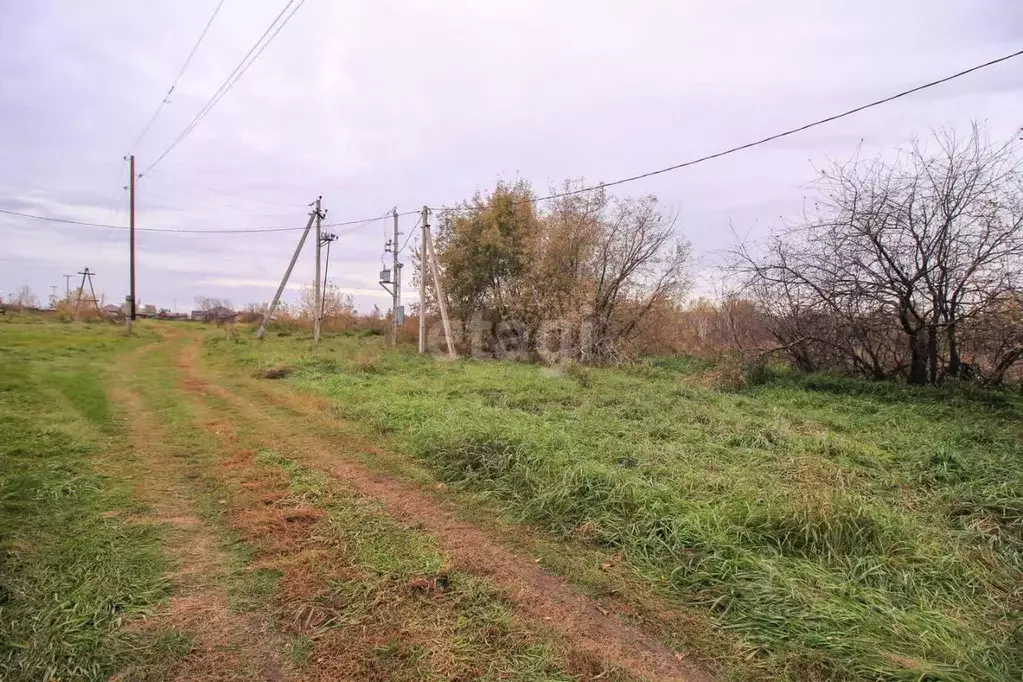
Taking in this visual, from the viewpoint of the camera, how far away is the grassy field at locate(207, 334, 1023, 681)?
2.78m

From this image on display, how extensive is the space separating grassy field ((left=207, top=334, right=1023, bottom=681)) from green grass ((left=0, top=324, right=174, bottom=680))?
8.41 ft

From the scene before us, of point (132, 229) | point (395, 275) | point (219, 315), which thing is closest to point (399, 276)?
point (395, 275)

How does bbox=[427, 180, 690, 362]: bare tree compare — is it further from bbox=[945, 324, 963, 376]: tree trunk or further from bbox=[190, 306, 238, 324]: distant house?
bbox=[190, 306, 238, 324]: distant house

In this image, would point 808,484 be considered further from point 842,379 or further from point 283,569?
point 842,379

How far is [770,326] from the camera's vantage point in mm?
13688

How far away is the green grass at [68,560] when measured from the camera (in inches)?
99.0

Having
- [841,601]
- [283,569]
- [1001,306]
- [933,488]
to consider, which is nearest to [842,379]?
[1001,306]

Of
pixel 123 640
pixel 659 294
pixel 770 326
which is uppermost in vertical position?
pixel 659 294

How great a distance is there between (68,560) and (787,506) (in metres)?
4.83

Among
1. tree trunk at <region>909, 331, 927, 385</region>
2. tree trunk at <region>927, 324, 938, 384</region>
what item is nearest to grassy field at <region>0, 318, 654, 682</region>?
tree trunk at <region>927, 324, 938, 384</region>

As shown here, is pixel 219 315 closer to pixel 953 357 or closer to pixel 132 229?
pixel 132 229

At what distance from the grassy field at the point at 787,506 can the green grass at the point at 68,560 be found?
2.56 m

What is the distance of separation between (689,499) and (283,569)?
3.01 metres

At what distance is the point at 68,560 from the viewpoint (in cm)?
338
